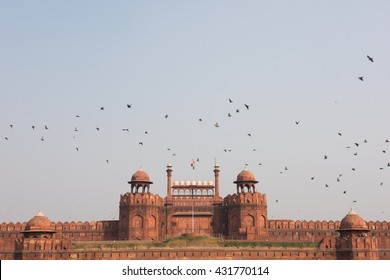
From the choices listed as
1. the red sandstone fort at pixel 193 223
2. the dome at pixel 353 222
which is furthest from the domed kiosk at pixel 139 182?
the dome at pixel 353 222

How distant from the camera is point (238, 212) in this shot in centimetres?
6044

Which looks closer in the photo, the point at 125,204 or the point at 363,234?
the point at 363,234

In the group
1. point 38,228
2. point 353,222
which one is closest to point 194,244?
point 38,228

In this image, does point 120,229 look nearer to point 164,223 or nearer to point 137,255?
point 164,223

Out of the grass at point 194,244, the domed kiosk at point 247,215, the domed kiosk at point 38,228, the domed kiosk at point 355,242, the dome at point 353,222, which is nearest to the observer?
the domed kiosk at point 355,242

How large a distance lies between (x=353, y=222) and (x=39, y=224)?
32097 mm

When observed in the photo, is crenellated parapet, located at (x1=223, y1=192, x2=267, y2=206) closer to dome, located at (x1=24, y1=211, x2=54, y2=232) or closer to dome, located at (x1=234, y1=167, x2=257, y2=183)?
dome, located at (x1=234, y1=167, x2=257, y2=183)

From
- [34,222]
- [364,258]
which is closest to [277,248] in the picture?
[364,258]

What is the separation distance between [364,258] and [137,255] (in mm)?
22265

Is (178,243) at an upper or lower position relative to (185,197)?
lower

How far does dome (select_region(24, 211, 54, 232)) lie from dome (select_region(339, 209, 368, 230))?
99.3 feet

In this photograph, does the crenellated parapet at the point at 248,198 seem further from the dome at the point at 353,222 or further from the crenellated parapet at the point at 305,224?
the dome at the point at 353,222

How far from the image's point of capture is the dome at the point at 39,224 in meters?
52.9

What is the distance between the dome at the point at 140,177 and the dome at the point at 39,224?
11.9 metres
